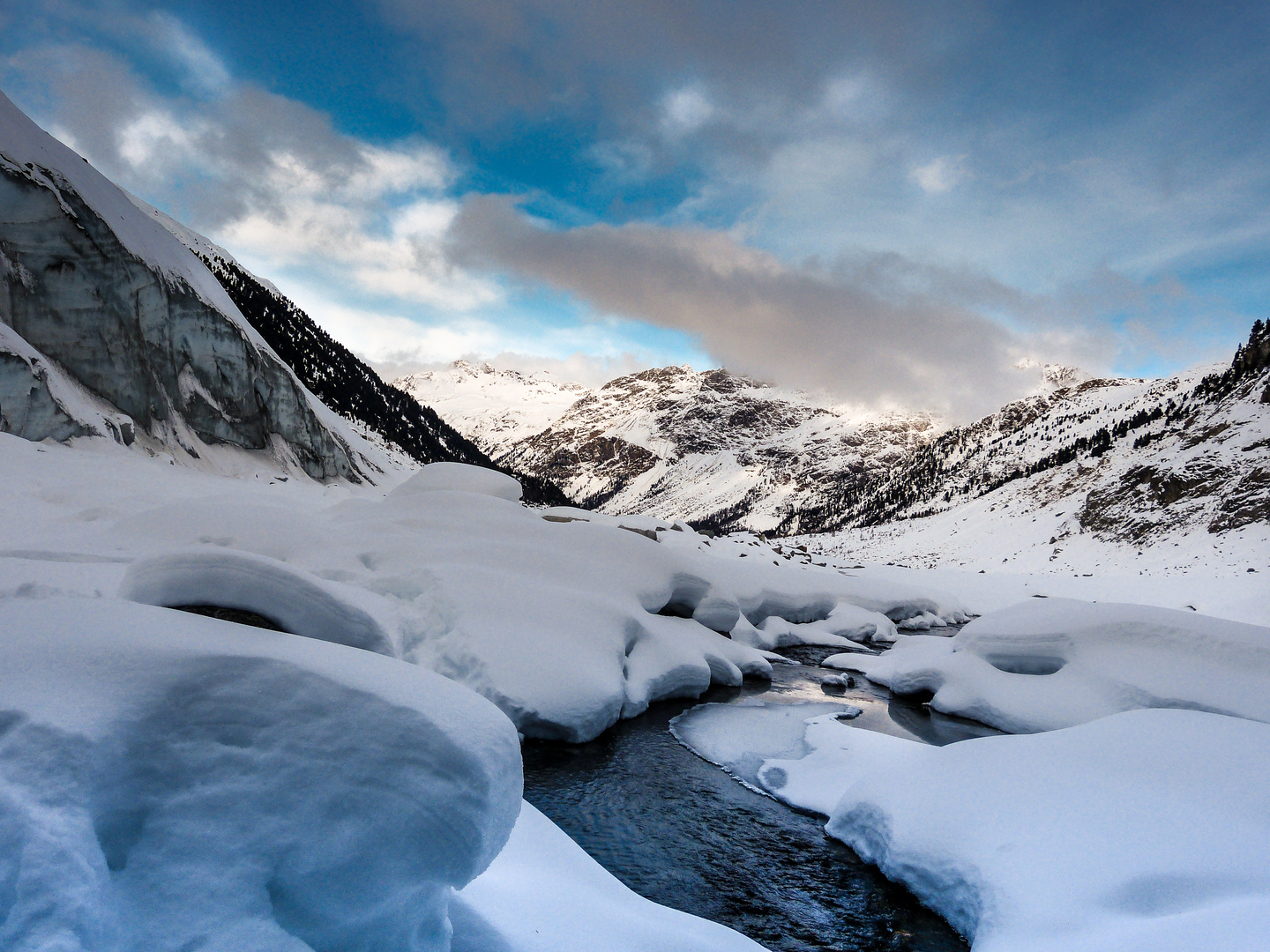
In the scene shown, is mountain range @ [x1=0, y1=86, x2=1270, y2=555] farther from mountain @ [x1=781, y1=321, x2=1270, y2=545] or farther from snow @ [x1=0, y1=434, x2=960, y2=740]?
snow @ [x1=0, y1=434, x2=960, y2=740]

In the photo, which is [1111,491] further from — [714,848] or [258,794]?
[258,794]

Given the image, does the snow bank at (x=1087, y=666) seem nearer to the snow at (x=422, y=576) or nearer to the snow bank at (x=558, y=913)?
the snow at (x=422, y=576)

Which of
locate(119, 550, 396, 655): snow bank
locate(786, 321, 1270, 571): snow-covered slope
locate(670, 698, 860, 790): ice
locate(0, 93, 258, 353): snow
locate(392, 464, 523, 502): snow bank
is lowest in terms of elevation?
locate(670, 698, 860, 790): ice

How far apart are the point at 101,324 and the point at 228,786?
28236 millimetres

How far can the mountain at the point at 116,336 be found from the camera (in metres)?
20.3

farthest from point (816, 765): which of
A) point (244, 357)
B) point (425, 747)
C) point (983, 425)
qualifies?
point (983, 425)

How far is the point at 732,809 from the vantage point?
8.78 metres

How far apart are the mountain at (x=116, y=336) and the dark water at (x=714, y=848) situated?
20.9 metres

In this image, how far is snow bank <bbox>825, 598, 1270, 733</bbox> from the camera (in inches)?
435

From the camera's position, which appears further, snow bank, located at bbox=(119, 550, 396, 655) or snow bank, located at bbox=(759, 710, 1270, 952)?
snow bank, located at bbox=(119, 550, 396, 655)

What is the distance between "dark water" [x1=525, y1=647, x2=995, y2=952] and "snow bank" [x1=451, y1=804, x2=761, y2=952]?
4.39 ft

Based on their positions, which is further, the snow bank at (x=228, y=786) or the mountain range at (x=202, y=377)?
the mountain range at (x=202, y=377)

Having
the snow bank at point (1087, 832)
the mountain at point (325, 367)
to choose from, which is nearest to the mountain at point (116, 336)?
the snow bank at point (1087, 832)

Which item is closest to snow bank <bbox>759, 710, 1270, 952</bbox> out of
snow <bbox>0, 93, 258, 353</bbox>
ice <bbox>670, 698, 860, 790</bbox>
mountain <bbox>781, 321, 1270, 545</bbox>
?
ice <bbox>670, 698, 860, 790</bbox>
